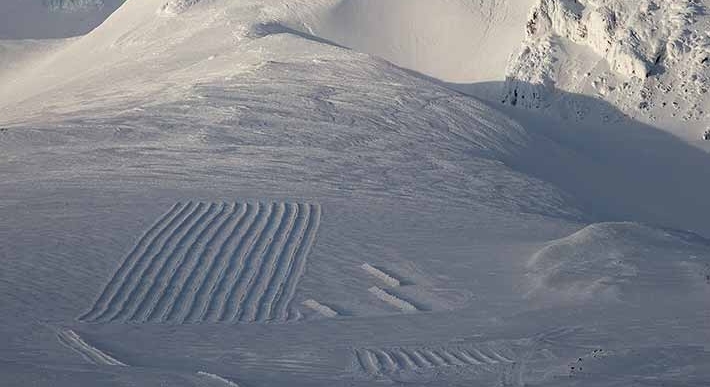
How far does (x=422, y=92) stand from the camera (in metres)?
34.4

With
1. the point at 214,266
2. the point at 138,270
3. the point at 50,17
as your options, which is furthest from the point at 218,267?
the point at 50,17

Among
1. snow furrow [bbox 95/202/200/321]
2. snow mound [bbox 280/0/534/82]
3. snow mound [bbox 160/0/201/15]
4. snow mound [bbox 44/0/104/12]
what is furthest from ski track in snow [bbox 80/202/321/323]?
snow mound [bbox 44/0/104/12]

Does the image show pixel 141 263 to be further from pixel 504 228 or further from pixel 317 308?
pixel 504 228

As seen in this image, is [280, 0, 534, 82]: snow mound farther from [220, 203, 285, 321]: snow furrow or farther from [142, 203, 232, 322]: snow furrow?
[142, 203, 232, 322]: snow furrow

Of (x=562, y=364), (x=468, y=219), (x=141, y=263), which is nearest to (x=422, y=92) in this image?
(x=468, y=219)

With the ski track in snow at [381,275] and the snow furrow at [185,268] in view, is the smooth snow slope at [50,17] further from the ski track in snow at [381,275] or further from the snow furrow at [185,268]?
the ski track in snow at [381,275]

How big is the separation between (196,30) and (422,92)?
1450 cm

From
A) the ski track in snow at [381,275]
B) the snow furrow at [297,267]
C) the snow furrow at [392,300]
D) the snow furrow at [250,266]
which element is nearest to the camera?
the snow furrow at [250,266]

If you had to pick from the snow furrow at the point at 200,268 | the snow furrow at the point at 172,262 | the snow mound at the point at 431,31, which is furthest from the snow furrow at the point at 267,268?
the snow mound at the point at 431,31

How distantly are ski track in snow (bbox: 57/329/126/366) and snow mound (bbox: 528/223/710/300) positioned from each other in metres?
6.99

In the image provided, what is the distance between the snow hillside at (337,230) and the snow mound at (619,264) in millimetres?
60

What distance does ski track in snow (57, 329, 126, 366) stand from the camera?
12617 millimetres

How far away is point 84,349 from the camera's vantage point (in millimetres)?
13219

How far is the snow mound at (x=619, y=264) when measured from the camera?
652 inches
